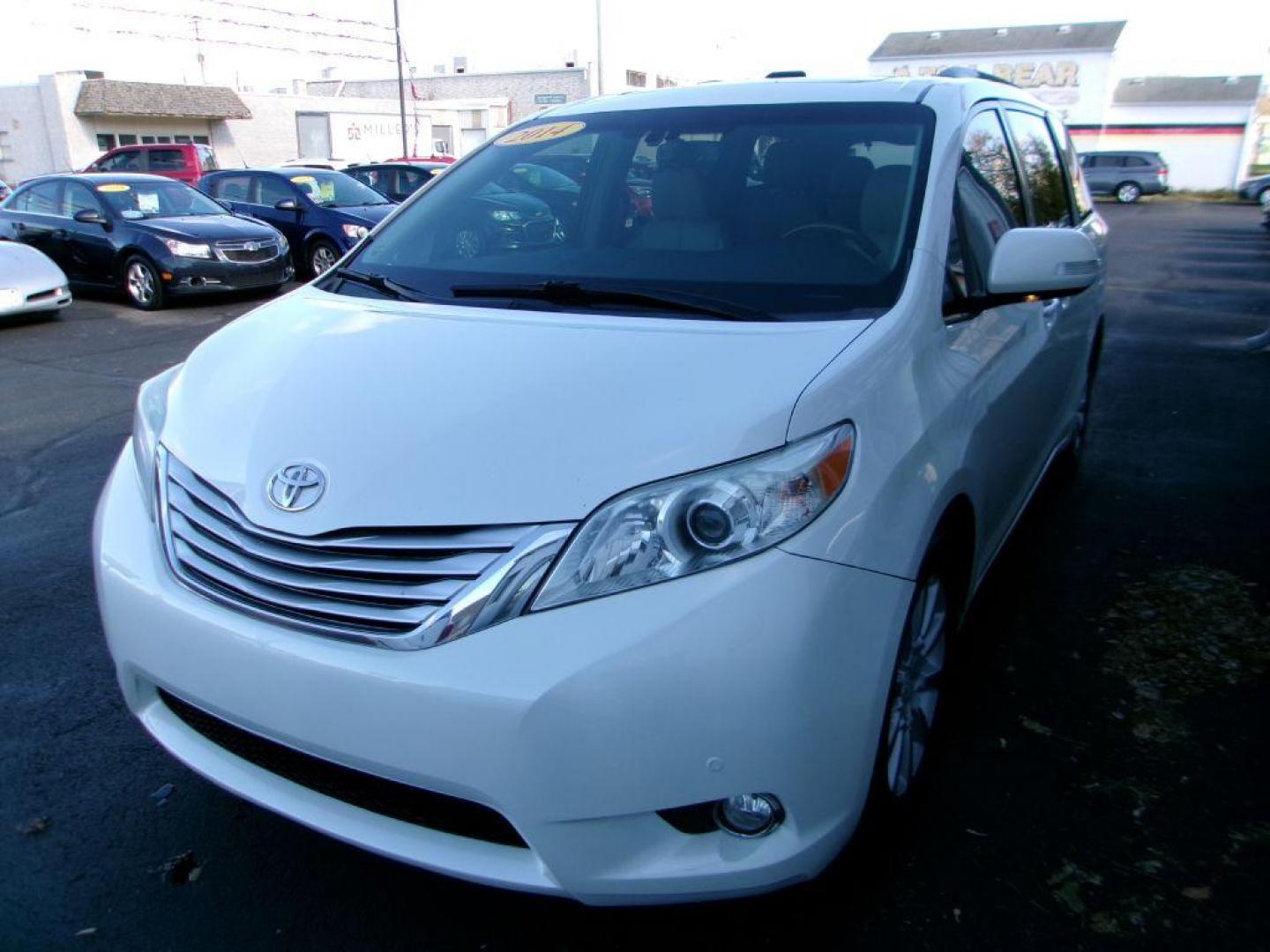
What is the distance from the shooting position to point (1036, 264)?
2566 mm

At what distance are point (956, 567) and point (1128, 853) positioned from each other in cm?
78

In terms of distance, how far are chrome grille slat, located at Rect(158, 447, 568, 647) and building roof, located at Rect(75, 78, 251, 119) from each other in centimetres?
4249

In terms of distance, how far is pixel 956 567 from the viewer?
2.57 metres

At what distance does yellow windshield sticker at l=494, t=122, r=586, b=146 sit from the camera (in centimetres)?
342

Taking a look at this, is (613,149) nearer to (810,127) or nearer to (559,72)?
(810,127)

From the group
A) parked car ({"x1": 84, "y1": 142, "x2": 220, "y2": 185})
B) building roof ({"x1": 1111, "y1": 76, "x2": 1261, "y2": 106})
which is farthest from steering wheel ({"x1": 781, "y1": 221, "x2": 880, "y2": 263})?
building roof ({"x1": 1111, "y1": 76, "x2": 1261, "y2": 106})

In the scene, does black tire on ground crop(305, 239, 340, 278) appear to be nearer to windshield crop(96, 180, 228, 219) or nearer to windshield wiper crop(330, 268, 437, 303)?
windshield crop(96, 180, 228, 219)

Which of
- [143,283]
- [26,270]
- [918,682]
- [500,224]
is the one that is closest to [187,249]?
[143,283]

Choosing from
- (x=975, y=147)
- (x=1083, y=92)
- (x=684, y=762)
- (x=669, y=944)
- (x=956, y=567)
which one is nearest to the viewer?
(x=684, y=762)

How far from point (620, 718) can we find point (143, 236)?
37.3ft

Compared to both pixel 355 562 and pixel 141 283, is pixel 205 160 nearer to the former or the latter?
pixel 141 283

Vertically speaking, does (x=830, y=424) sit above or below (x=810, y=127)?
below

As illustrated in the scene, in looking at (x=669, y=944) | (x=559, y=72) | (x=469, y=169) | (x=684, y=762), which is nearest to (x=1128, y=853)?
(x=669, y=944)

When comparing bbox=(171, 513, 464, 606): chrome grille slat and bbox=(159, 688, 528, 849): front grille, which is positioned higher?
bbox=(171, 513, 464, 606): chrome grille slat
